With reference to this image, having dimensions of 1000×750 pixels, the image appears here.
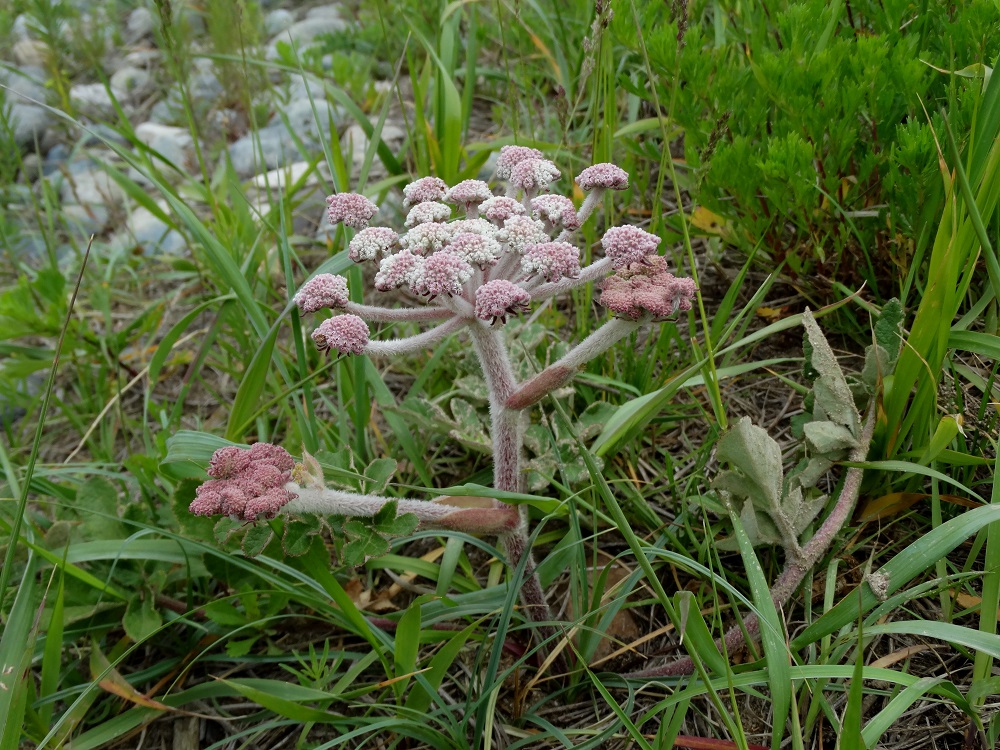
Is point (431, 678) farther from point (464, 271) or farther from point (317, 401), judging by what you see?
point (317, 401)

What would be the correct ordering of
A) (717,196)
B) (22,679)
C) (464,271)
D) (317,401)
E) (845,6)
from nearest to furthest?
(464,271) < (22,679) < (717,196) < (845,6) < (317,401)

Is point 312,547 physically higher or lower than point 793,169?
lower

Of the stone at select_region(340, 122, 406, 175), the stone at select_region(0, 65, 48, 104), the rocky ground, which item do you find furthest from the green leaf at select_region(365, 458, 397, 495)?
the stone at select_region(0, 65, 48, 104)

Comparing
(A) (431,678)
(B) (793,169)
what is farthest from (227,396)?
(B) (793,169)

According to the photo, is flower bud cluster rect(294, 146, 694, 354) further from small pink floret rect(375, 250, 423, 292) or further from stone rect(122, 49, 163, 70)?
stone rect(122, 49, 163, 70)

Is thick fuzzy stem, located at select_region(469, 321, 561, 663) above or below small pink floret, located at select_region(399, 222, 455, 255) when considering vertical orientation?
below

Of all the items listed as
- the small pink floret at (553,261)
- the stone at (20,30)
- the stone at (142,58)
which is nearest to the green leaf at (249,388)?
the small pink floret at (553,261)

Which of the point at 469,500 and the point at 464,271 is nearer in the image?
the point at 464,271
